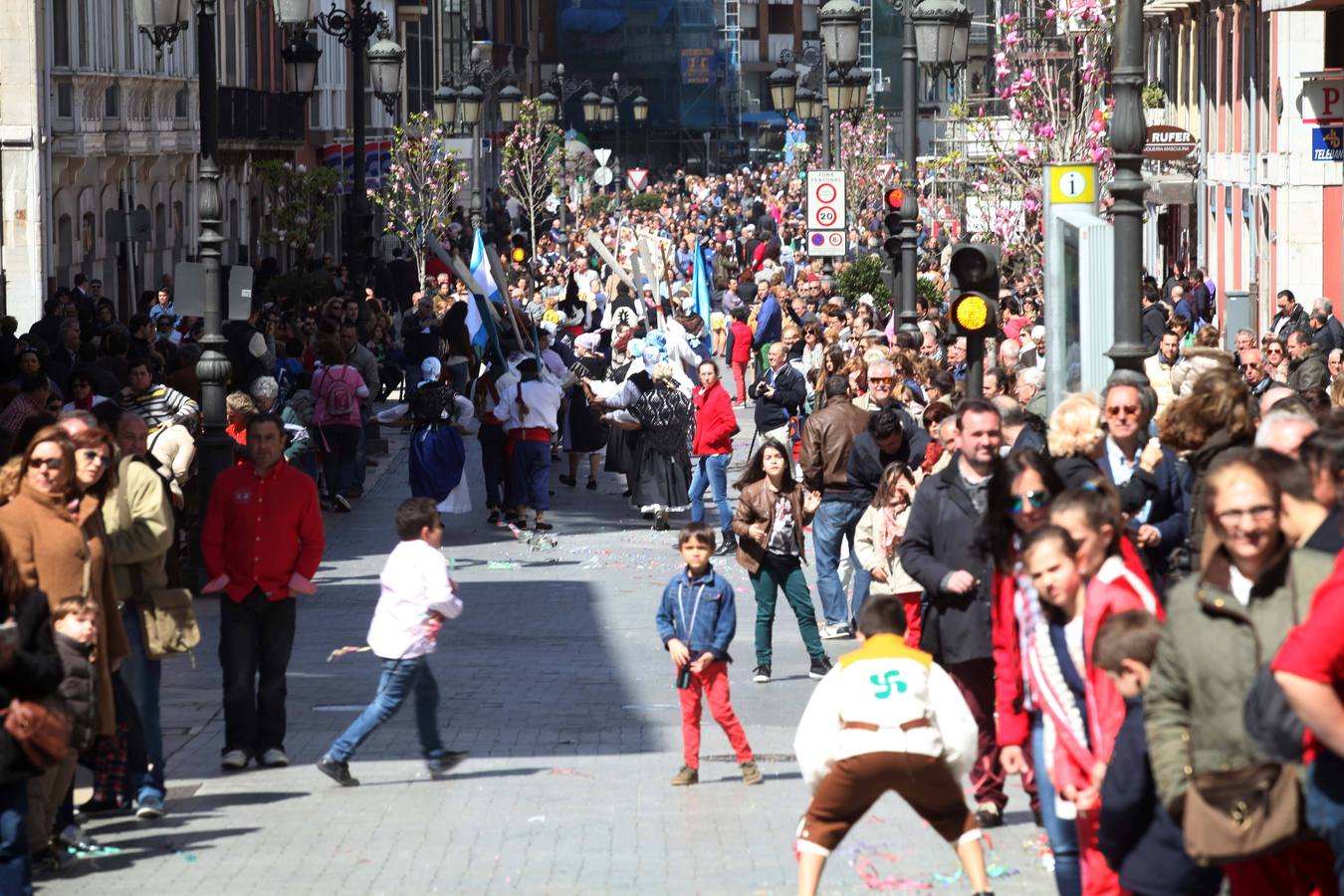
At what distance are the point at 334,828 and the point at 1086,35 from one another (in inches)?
1048

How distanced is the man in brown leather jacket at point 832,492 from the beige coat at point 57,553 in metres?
6.34

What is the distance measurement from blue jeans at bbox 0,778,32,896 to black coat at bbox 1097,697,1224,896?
Answer: 308cm

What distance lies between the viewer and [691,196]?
94188mm

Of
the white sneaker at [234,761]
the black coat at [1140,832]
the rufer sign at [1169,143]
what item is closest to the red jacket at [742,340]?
the rufer sign at [1169,143]

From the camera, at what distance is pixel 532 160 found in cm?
6012

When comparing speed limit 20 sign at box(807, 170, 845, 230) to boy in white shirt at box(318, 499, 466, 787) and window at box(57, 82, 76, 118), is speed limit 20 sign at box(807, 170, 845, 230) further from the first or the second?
boy in white shirt at box(318, 499, 466, 787)

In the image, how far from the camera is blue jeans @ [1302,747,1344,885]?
5863 mm

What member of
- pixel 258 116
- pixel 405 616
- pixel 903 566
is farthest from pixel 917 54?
pixel 258 116

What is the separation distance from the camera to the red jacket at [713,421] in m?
20.5

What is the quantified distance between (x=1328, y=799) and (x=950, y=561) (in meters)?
4.15

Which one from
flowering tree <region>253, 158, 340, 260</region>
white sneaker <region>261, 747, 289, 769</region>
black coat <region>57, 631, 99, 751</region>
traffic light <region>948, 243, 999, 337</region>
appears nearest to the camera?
black coat <region>57, 631, 99, 751</region>

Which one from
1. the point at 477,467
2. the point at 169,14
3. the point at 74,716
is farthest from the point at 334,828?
the point at 477,467

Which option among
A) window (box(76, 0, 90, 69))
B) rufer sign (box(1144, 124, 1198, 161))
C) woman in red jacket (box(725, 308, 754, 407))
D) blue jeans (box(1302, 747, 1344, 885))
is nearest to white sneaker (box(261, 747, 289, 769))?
blue jeans (box(1302, 747, 1344, 885))

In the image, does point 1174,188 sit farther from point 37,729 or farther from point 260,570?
point 37,729
